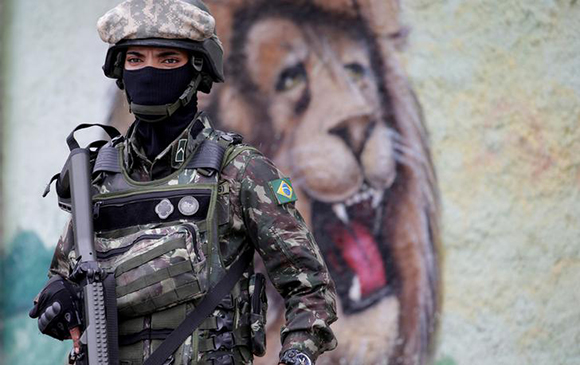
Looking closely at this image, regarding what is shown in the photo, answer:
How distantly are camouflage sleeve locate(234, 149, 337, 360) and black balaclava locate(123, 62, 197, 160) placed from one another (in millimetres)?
229

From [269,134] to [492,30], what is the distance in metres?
1.12

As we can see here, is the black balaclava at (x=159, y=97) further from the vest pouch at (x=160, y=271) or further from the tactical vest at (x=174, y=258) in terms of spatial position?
the vest pouch at (x=160, y=271)

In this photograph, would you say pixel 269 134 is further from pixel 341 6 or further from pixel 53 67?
pixel 53 67

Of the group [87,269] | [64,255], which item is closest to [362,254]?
[64,255]

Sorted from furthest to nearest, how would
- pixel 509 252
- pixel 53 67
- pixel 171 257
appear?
pixel 53 67 < pixel 509 252 < pixel 171 257

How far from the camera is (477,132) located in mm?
4777

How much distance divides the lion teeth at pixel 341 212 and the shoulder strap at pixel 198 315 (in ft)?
6.77

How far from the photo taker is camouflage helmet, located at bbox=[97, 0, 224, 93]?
9.09ft

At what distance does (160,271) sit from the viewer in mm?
2666

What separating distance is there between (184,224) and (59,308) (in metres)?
0.38

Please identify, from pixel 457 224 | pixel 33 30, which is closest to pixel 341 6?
pixel 457 224

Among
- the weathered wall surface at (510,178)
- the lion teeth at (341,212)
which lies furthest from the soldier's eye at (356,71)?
the lion teeth at (341,212)

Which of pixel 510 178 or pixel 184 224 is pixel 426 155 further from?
pixel 184 224

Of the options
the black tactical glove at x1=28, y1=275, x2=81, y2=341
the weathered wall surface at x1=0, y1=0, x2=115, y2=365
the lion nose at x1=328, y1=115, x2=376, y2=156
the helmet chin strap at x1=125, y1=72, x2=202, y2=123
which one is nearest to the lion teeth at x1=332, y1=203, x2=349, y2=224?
the lion nose at x1=328, y1=115, x2=376, y2=156
